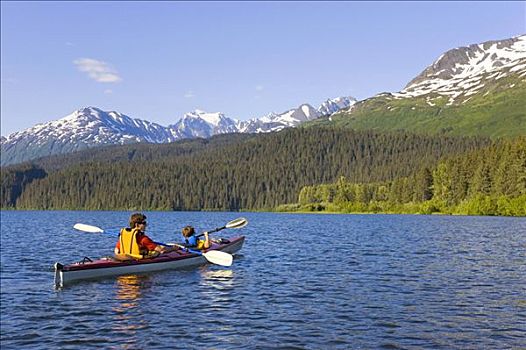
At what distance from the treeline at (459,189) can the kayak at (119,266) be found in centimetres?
9692

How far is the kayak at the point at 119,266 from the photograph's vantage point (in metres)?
28.1

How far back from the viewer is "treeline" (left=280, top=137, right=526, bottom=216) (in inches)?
4887

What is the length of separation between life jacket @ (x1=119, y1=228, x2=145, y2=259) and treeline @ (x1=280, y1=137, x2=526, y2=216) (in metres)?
101

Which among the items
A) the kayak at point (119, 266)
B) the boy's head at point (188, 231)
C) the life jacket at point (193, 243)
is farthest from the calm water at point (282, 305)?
the boy's head at point (188, 231)

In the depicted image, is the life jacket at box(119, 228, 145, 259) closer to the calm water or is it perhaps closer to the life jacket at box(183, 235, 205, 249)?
the calm water

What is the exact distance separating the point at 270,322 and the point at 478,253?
28.2 m

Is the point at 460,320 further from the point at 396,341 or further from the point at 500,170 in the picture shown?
the point at 500,170

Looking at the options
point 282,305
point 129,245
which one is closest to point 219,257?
point 129,245

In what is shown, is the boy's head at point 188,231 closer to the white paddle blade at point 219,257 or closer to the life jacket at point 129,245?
the white paddle blade at point 219,257

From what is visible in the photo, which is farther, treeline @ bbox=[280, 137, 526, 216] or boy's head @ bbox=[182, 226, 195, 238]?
treeline @ bbox=[280, 137, 526, 216]

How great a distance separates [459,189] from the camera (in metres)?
145

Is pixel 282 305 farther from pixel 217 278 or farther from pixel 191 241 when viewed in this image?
pixel 191 241

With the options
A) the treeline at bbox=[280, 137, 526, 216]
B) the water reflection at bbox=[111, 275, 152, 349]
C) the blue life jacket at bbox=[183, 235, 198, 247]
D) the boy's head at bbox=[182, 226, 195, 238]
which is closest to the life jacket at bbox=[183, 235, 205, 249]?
the blue life jacket at bbox=[183, 235, 198, 247]

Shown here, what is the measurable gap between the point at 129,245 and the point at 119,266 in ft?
Answer: 4.82
